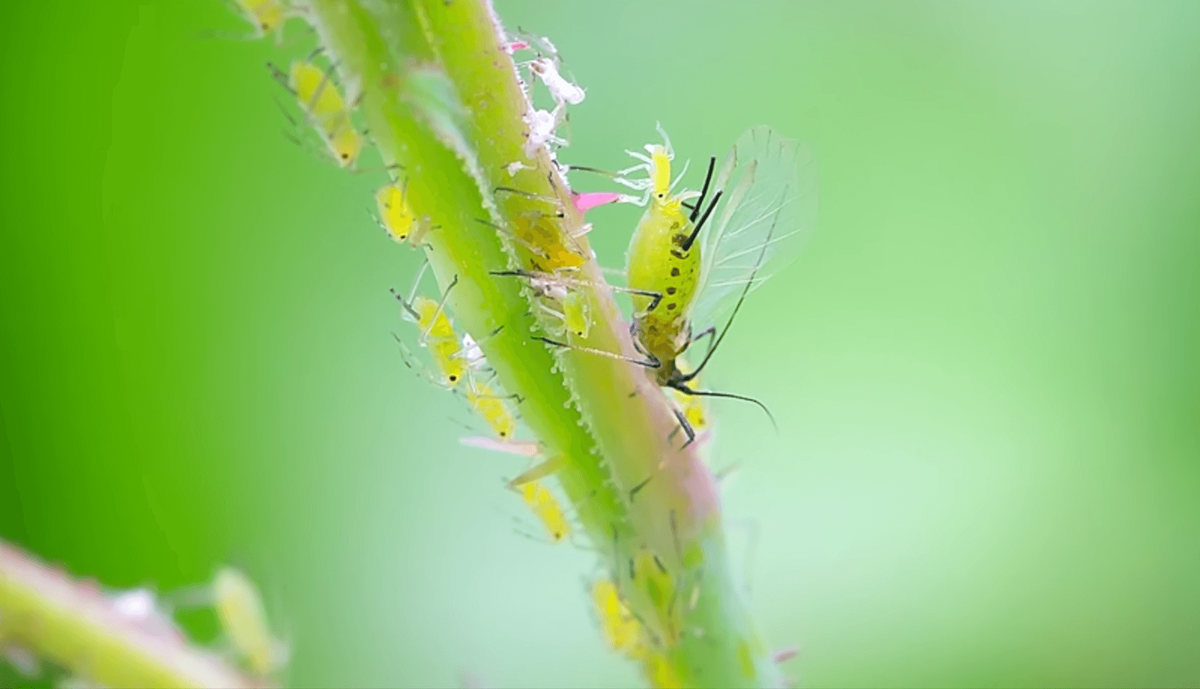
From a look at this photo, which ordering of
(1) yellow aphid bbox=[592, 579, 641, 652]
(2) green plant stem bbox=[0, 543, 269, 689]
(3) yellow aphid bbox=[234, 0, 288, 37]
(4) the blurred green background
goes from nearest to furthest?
(3) yellow aphid bbox=[234, 0, 288, 37]
(2) green plant stem bbox=[0, 543, 269, 689]
(1) yellow aphid bbox=[592, 579, 641, 652]
(4) the blurred green background

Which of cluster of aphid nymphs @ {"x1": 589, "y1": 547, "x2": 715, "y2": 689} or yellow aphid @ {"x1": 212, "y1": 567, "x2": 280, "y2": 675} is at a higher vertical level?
yellow aphid @ {"x1": 212, "y1": 567, "x2": 280, "y2": 675}

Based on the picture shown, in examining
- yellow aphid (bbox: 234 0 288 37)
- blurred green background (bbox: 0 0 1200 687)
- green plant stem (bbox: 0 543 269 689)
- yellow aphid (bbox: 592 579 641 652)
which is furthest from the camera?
blurred green background (bbox: 0 0 1200 687)

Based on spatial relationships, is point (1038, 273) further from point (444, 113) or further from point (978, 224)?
point (444, 113)

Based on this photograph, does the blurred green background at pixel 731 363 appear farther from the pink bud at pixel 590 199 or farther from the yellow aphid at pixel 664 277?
the pink bud at pixel 590 199

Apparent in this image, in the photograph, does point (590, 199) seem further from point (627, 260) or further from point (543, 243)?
point (627, 260)

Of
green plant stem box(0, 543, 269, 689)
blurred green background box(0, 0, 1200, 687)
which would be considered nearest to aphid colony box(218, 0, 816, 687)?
green plant stem box(0, 543, 269, 689)

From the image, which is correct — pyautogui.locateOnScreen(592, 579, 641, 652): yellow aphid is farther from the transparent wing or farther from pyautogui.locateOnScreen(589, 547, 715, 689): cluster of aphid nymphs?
the transparent wing

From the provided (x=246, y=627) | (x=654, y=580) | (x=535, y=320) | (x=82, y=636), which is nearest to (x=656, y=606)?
(x=654, y=580)
